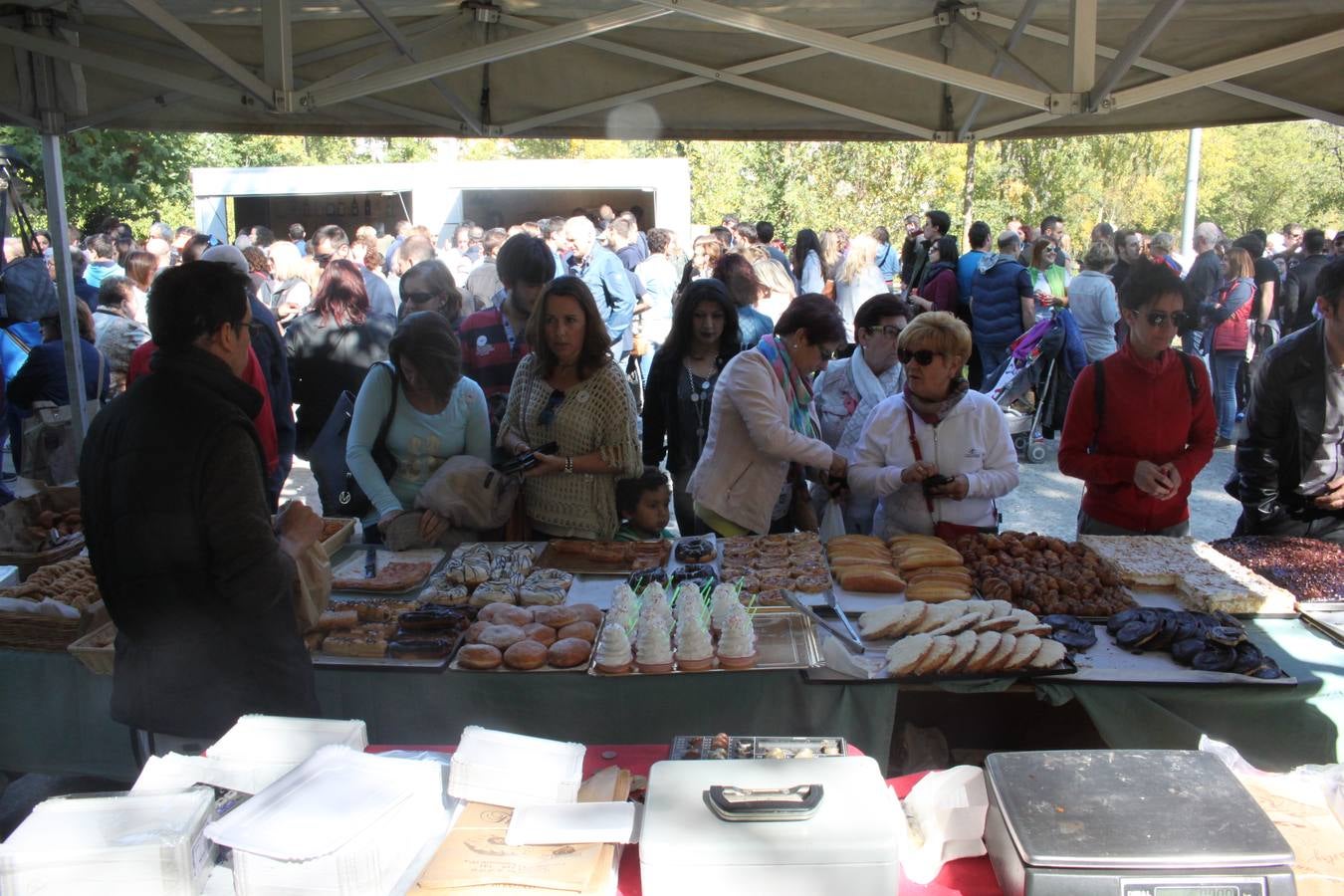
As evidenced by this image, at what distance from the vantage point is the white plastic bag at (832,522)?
188 inches

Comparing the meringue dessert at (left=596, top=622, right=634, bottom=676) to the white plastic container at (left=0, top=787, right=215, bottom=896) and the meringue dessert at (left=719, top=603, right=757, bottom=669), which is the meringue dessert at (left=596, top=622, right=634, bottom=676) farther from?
the white plastic container at (left=0, top=787, right=215, bottom=896)

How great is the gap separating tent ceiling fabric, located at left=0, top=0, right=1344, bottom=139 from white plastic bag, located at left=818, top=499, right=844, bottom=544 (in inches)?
73.8

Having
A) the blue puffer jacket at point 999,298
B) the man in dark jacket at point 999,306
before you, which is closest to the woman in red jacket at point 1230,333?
the man in dark jacket at point 999,306

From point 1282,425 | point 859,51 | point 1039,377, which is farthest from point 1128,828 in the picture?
point 1039,377

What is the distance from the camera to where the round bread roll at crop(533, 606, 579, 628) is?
3332mm

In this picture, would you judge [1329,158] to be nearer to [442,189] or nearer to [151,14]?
[442,189]

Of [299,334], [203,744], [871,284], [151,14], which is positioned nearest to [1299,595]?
[203,744]

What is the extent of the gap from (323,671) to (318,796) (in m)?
1.56

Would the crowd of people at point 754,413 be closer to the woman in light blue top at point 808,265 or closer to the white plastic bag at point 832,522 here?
the white plastic bag at point 832,522

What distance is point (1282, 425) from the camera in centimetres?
405

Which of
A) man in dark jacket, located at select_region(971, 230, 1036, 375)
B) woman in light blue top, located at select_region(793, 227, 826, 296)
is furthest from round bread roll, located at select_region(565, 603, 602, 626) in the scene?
woman in light blue top, located at select_region(793, 227, 826, 296)

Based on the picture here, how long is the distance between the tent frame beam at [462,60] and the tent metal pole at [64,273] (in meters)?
1.43

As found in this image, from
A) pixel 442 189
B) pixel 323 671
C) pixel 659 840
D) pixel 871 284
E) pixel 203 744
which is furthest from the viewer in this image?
pixel 442 189

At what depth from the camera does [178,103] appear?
4.94m
